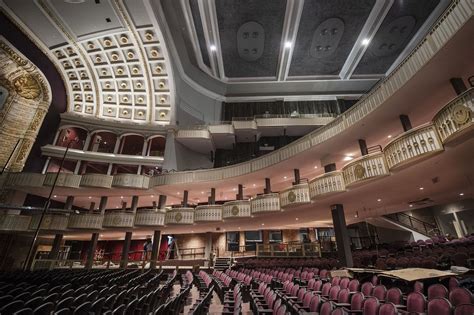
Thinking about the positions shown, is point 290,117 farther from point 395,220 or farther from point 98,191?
point 98,191

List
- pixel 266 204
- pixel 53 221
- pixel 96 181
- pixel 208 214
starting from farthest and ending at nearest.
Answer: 1. pixel 96 181
2. pixel 53 221
3. pixel 208 214
4. pixel 266 204

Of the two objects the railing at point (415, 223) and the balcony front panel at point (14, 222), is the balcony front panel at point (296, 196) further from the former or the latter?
the balcony front panel at point (14, 222)

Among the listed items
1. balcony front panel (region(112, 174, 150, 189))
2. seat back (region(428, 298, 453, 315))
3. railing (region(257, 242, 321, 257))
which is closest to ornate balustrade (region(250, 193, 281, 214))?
railing (region(257, 242, 321, 257))

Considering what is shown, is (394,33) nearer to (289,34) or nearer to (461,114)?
(289,34)

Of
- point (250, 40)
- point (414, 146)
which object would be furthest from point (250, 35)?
point (414, 146)

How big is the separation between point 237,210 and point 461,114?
10.4 m

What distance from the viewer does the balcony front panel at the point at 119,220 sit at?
14.9m

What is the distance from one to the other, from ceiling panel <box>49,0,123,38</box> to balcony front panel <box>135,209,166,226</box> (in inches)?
487

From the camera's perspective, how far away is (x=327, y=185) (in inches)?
374

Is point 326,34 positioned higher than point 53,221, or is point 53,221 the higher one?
point 326,34

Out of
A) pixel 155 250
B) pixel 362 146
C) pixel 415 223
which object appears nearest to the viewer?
pixel 362 146

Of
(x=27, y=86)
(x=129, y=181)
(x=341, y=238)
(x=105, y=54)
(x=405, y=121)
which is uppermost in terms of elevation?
(x=105, y=54)

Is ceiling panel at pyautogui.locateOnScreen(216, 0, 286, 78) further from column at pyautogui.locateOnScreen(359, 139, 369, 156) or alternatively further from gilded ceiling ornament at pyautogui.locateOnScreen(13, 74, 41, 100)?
gilded ceiling ornament at pyautogui.locateOnScreen(13, 74, 41, 100)

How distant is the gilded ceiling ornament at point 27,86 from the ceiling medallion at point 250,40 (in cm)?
1459
